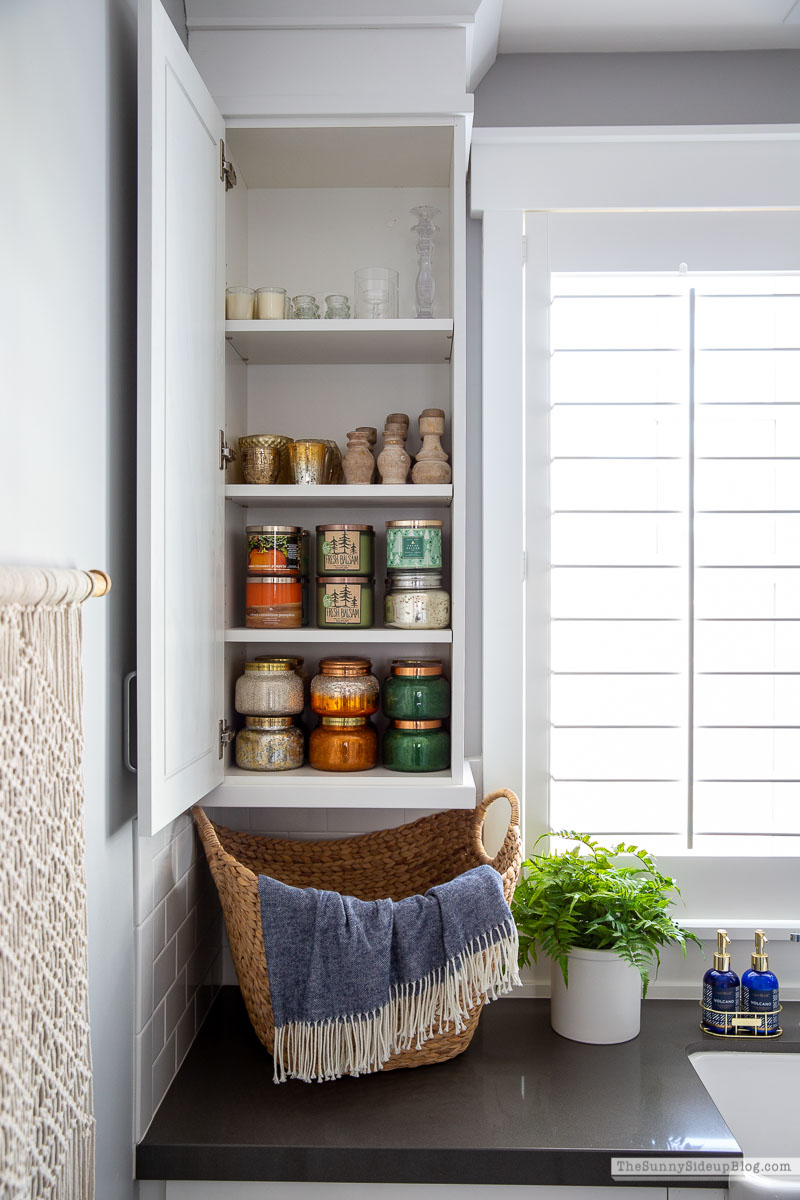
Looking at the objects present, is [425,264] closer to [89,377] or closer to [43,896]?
[89,377]

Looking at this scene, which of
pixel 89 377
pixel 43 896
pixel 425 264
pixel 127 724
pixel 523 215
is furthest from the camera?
pixel 523 215

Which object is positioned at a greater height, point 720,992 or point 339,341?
point 339,341

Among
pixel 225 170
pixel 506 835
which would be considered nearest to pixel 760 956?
pixel 506 835

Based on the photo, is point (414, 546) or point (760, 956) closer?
point (414, 546)

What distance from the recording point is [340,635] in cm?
147

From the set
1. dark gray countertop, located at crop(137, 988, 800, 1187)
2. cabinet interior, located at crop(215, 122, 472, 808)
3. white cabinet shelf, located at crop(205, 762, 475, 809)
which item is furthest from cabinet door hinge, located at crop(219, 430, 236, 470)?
dark gray countertop, located at crop(137, 988, 800, 1187)

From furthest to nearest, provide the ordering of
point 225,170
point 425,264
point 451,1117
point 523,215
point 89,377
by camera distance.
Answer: point 523,215
point 425,264
point 225,170
point 451,1117
point 89,377

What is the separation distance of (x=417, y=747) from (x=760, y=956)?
742mm

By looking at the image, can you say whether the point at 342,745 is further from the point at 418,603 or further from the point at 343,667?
the point at 418,603

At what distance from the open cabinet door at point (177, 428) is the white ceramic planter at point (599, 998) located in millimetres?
705

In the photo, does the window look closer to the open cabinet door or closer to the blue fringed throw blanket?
the blue fringed throw blanket

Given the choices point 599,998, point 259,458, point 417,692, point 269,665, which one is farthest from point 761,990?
point 259,458

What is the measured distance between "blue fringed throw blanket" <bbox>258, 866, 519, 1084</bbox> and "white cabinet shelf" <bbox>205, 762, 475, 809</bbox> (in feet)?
0.59

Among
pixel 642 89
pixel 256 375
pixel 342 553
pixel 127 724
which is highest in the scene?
pixel 642 89
